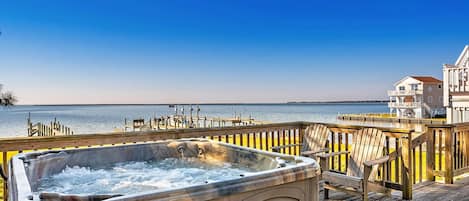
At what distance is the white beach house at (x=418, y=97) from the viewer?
27359mm

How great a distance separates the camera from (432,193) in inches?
148

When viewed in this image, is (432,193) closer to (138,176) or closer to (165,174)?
(165,174)

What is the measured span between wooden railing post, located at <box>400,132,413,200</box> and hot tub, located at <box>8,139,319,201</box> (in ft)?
5.34

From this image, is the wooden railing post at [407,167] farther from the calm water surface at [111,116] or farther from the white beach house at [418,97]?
the white beach house at [418,97]

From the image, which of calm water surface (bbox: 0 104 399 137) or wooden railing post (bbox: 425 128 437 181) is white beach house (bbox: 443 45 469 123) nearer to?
wooden railing post (bbox: 425 128 437 181)

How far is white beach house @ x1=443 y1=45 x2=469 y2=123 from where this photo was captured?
9.84 metres

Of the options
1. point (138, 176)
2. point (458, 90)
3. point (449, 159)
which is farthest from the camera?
point (458, 90)

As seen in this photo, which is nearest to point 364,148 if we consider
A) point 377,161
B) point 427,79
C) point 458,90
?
point 377,161

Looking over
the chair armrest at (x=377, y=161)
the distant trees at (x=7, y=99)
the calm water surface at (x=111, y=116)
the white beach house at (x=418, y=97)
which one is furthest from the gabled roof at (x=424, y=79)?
the distant trees at (x=7, y=99)

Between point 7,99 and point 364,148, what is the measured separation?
5011 mm

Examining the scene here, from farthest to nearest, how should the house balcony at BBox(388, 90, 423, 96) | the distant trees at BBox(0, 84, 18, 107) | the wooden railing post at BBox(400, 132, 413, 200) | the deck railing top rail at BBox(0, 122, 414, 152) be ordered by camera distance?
1. the house balcony at BBox(388, 90, 423, 96)
2. the distant trees at BBox(0, 84, 18, 107)
3. the wooden railing post at BBox(400, 132, 413, 200)
4. the deck railing top rail at BBox(0, 122, 414, 152)

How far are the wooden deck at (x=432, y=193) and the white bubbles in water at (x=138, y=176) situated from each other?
1258mm

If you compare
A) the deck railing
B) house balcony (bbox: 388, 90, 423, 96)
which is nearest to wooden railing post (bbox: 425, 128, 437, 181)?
the deck railing

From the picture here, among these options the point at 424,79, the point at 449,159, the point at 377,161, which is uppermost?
the point at 424,79
